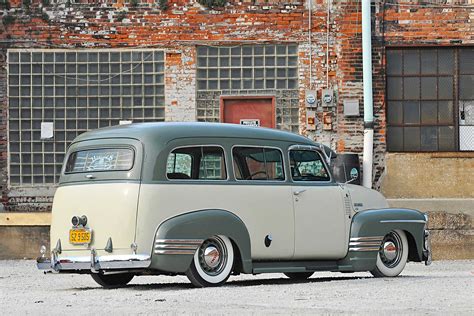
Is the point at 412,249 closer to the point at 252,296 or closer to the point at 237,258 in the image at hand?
the point at 237,258

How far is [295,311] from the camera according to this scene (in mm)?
10500

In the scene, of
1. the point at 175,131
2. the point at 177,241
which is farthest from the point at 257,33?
the point at 177,241

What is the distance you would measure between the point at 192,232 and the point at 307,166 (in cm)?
222

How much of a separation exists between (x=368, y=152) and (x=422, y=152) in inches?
41.4

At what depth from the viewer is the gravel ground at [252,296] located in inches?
424

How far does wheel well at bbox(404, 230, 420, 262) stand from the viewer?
51.4 feet

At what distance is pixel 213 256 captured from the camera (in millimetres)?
13633

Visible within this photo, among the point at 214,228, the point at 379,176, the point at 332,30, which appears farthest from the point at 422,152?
the point at 214,228

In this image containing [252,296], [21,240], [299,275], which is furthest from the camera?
[21,240]

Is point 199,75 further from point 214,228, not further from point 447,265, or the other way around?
point 214,228

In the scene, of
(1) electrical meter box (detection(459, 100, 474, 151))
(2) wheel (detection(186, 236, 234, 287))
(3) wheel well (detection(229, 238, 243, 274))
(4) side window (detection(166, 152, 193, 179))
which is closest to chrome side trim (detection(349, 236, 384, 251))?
(3) wheel well (detection(229, 238, 243, 274))

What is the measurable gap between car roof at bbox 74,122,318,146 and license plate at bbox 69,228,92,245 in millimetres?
1096

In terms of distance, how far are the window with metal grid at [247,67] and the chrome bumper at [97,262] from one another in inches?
384

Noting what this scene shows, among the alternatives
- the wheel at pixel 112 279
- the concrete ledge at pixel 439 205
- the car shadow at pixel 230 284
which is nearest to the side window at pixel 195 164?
the car shadow at pixel 230 284
